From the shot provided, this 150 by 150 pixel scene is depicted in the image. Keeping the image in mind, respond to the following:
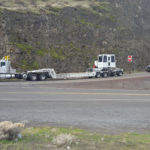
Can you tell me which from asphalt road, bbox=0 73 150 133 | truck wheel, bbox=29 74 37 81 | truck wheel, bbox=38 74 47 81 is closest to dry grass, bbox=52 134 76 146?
asphalt road, bbox=0 73 150 133

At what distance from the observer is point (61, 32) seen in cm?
5266

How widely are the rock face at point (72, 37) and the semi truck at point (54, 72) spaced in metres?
9.53

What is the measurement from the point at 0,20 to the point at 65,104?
126 feet

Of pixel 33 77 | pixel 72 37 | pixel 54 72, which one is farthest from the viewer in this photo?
pixel 72 37

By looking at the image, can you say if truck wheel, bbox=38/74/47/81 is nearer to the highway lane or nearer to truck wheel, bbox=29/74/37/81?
truck wheel, bbox=29/74/37/81

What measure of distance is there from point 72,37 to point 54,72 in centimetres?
2140

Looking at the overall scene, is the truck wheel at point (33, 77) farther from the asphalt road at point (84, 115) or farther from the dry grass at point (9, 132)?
the dry grass at point (9, 132)

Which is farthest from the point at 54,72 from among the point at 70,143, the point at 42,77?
the point at 70,143

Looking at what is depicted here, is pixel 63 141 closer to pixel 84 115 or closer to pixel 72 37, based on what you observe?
pixel 84 115

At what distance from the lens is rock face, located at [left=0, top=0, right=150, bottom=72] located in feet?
149

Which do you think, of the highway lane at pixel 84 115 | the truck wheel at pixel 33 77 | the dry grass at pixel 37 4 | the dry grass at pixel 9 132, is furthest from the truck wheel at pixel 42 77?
the dry grass at pixel 37 4

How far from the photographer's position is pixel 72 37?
53.2 meters

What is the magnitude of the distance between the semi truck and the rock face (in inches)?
375

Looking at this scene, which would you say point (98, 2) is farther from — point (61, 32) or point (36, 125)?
point (36, 125)
